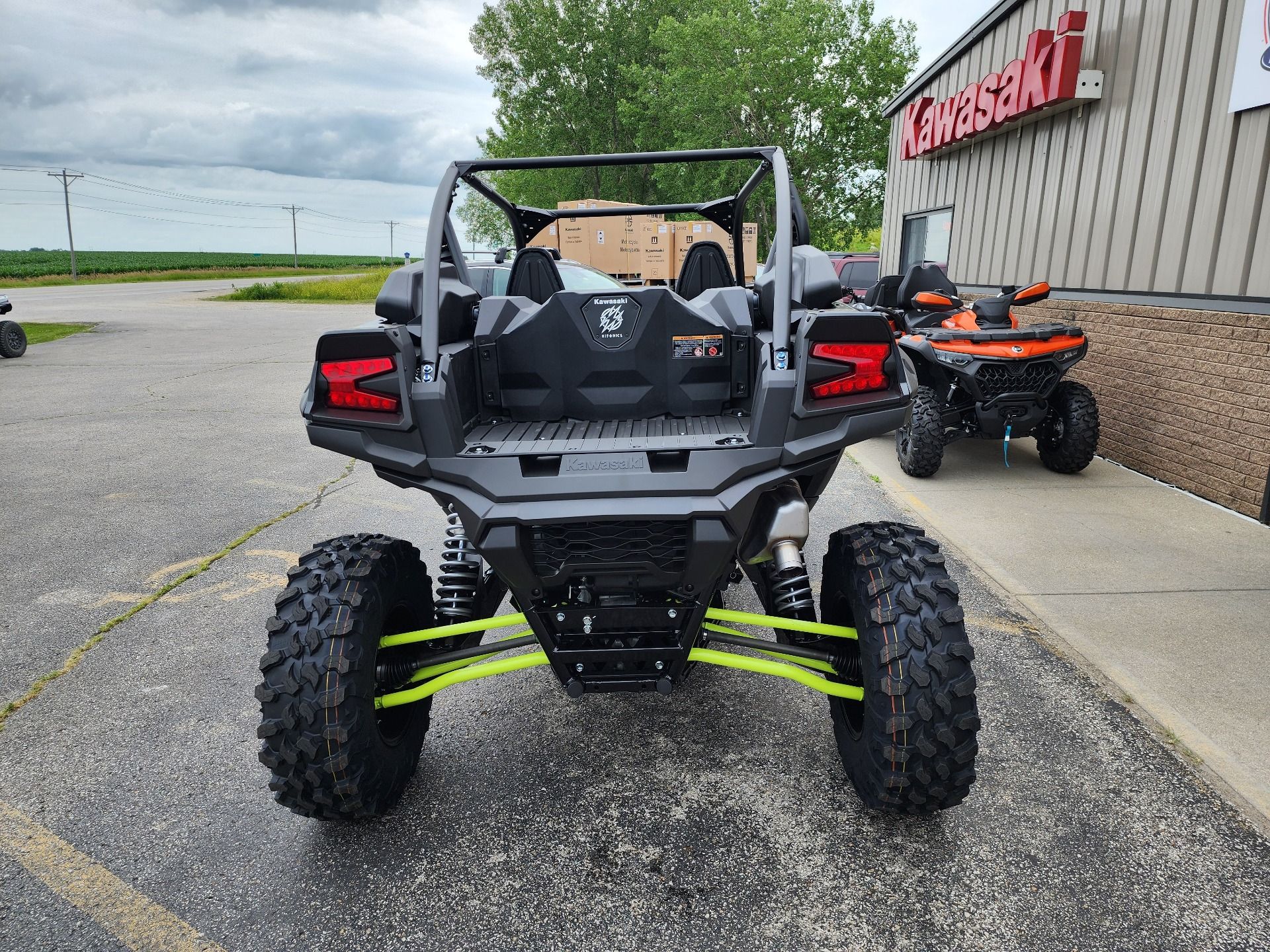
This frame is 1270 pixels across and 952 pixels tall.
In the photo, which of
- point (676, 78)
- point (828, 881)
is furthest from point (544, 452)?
point (676, 78)

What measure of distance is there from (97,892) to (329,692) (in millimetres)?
862

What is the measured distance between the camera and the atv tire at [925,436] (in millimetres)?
6570

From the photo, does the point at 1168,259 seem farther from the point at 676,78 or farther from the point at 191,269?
the point at 191,269

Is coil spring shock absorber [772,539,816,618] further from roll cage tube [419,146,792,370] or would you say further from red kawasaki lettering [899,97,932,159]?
red kawasaki lettering [899,97,932,159]

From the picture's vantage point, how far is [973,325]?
6594 mm

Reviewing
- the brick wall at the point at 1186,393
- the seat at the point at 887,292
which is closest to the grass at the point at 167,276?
the seat at the point at 887,292

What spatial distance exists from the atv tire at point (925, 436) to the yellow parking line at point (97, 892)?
18.6 ft

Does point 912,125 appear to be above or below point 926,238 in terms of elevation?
above

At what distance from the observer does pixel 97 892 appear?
238 cm

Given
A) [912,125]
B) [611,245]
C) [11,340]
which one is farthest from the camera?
[611,245]

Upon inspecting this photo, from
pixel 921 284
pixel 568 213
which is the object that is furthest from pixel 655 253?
pixel 568 213

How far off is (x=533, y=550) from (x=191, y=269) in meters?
75.4

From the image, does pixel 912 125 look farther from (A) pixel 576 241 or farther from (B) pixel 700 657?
(B) pixel 700 657

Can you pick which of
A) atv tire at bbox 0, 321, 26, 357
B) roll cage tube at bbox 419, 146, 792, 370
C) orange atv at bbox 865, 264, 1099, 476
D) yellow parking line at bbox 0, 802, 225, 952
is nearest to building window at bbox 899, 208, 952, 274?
orange atv at bbox 865, 264, 1099, 476
